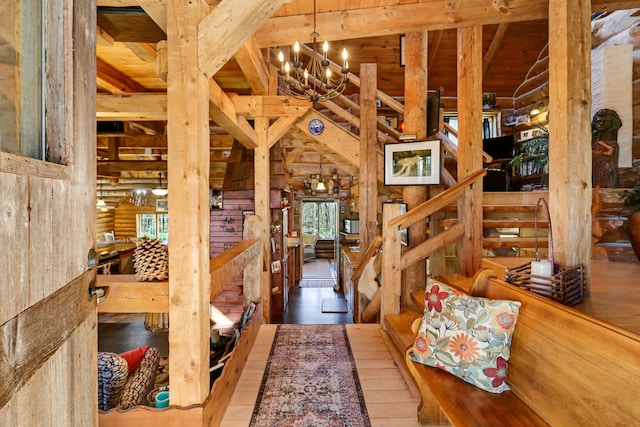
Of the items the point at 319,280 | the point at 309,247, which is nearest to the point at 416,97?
the point at 319,280

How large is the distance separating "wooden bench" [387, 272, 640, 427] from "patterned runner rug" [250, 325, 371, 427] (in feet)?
1.86

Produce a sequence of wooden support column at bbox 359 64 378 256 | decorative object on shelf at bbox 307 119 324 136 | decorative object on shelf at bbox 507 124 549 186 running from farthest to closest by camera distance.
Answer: decorative object on shelf at bbox 507 124 549 186, decorative object on shelf at bbox 307 119 324 136, wooden support column at bbox 359 64 378 256

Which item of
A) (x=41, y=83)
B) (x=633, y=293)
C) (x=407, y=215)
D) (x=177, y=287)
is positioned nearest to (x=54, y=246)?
(x=41, y=83)

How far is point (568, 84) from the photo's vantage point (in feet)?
6.16

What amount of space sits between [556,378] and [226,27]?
2146mm

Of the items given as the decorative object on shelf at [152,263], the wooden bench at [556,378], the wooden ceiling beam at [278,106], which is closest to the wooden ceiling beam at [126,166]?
the wooden ceiling beam at [278,106]

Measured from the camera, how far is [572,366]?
127 cm

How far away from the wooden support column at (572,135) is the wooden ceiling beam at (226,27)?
1625mm

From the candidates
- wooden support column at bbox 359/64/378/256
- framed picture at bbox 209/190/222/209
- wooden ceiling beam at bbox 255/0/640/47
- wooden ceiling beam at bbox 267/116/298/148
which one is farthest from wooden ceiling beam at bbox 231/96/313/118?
framed picture at bbox 209/190/222/209

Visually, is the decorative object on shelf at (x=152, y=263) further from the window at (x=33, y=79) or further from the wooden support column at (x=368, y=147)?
the wooden support column at (x=368, y=147)

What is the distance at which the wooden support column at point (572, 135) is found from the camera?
188 cm

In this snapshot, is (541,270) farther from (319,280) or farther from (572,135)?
(319,280)

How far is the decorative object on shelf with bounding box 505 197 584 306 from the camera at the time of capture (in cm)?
171

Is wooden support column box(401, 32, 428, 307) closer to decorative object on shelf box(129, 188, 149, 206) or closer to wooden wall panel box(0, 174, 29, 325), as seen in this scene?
wooden wall panel box(0, 174, 29, 325)
